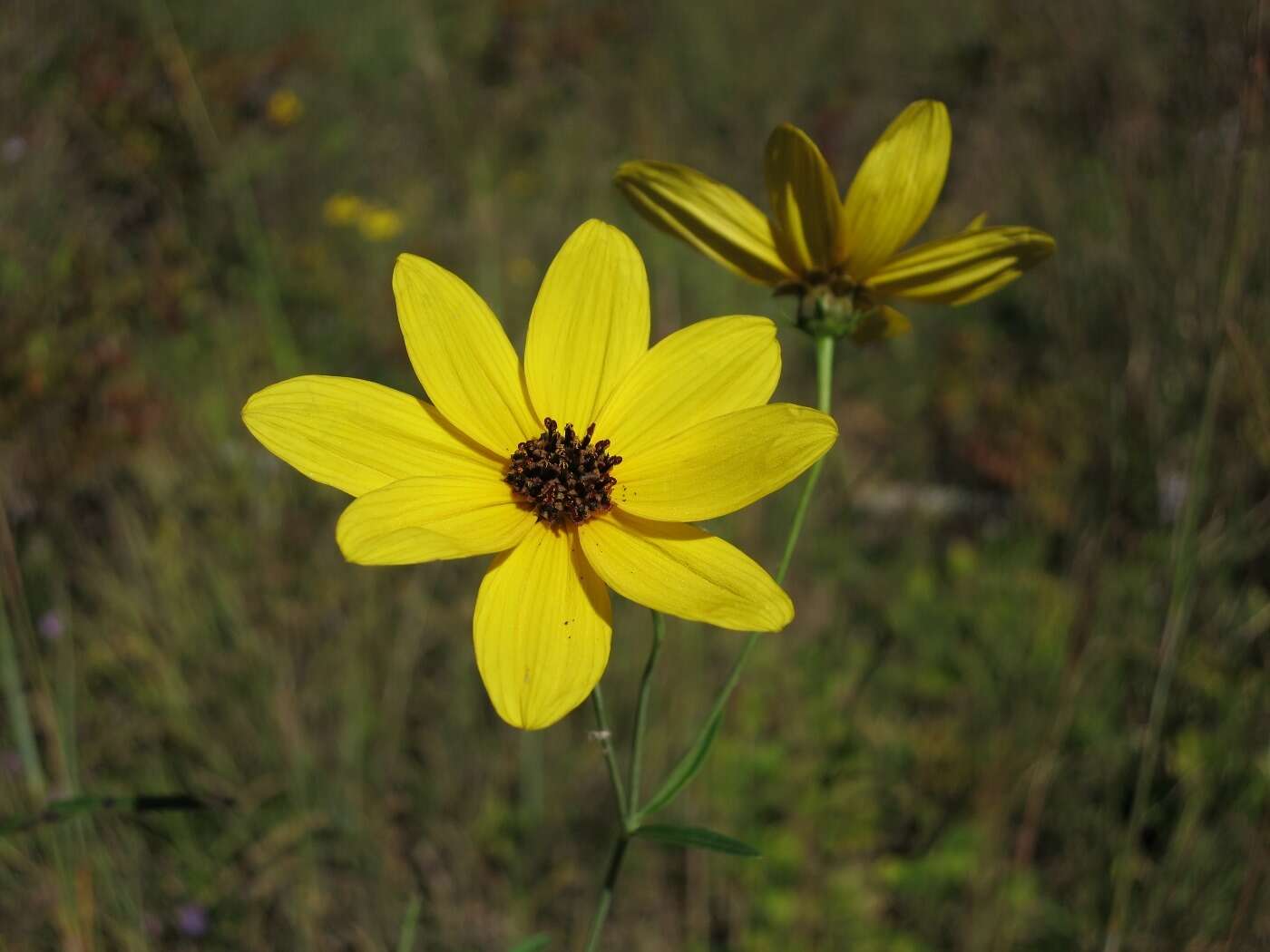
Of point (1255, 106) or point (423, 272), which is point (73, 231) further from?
point (1255, 106)

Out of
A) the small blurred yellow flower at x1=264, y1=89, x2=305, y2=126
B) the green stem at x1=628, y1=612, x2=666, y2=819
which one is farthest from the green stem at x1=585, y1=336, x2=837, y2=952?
the small blurred yellow flower at x1=264, y1=89, x2=305, y2=126

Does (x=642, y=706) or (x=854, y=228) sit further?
(x=854, y=228)

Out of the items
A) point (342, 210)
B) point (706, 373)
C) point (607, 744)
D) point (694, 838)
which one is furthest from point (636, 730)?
point (342, 210)

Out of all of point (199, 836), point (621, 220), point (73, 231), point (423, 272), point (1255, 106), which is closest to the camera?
point (423, 272)

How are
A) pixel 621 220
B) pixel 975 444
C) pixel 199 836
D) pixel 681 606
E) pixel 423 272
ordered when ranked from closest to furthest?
pixel 681 606 < pixel 423 272 < pixel 199 836 < pixel 975 444 < pixel 621 220

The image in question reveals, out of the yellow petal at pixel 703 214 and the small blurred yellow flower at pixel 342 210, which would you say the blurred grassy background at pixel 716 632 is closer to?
the small blurred yellow flower at pixel 342 210

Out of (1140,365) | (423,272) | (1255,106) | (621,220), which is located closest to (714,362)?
(423,272)

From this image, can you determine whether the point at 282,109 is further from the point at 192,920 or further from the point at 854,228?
the point at 854,228
